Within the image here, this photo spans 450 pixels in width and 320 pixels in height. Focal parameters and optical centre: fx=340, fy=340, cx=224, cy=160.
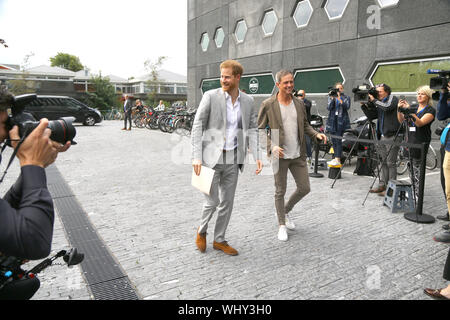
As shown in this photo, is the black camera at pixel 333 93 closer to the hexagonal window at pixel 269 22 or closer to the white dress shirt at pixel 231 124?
the white dress shirt at pixel 231 124

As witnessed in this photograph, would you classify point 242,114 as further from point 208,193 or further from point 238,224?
point 238,224

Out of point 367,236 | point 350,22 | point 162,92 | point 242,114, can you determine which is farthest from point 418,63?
point 162,92

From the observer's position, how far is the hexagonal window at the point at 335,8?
39.1ft

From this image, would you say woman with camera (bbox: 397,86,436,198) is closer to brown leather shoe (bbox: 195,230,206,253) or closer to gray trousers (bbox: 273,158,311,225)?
gray trousers (bbox: 273,158,311,225)

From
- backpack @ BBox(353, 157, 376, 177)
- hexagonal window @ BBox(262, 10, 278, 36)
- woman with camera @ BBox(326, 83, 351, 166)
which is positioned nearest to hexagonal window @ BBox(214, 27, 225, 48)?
hexagonal window @ BBox(262, 10, 278, 36)

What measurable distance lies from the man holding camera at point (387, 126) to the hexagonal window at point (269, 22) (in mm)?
10521

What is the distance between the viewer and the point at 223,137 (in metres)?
3.36

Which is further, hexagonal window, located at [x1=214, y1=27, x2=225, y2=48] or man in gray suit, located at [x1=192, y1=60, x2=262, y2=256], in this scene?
hexagonal window, located at [x1=214, y1=27, x2=225, y2=48]

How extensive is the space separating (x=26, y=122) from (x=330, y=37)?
41.9 feet

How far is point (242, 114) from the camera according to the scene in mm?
3422

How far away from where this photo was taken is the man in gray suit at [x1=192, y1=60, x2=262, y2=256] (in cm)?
331

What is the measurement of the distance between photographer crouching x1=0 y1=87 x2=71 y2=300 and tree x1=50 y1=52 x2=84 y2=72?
282 feet

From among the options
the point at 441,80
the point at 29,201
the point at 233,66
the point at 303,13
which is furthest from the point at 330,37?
the point at 29,201
